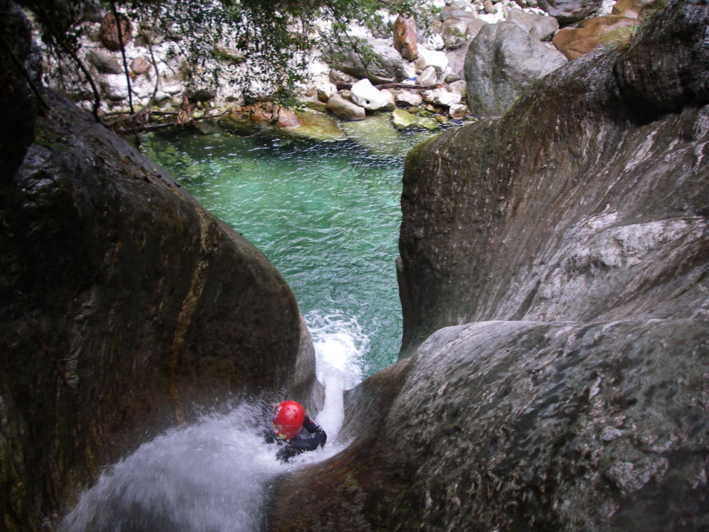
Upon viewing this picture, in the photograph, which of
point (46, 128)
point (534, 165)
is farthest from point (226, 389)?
point (534, 165)

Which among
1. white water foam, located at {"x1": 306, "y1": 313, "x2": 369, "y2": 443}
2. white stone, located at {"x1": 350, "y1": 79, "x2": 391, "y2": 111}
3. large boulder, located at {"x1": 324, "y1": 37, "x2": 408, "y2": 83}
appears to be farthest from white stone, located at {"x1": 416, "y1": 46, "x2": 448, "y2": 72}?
white water foam, located at {"x1": 306, "y1": 313, "x2": 369, "y2": 443}

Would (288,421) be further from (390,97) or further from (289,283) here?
(390,97)

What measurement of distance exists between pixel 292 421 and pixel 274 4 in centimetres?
564

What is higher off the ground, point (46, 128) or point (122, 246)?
point (46, 128)

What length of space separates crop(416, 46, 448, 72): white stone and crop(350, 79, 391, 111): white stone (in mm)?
3831

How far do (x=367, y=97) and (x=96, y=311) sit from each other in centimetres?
1933

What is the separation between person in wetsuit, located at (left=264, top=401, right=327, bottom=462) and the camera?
5570 millimetres

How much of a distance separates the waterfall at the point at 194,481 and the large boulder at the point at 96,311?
15 cm

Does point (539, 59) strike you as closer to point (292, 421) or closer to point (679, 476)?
point (292, 421)

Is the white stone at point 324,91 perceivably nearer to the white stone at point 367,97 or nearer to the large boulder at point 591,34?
the white stone at point 367,97

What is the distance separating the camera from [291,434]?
5652 mm

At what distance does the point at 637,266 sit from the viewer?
Result: 381cm

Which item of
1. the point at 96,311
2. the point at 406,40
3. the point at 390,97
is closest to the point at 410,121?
the point at 390,97

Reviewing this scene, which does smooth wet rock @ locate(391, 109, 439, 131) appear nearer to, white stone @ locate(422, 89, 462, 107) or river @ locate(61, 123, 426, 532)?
white stone @ locate(422, 89, 462, 107)
